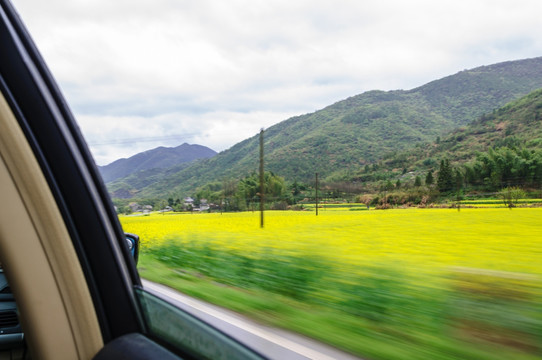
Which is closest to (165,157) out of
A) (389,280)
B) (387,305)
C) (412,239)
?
(387,305)

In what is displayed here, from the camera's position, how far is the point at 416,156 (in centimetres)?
646

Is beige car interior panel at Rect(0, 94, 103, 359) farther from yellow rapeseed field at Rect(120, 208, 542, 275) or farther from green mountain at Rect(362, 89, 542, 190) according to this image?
green mountain at Rect(362, 89, 542, 190)

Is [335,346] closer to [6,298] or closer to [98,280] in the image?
[98,280]

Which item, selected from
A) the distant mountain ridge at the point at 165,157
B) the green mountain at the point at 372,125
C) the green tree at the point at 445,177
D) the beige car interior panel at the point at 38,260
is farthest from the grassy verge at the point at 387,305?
the green tree at the point at 445,177

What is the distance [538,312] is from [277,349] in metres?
1.19

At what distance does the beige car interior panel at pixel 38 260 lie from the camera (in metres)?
0.91

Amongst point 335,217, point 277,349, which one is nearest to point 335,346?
point 277,349

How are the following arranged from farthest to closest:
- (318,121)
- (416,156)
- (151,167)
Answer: (318,121), (416,156), (151,167)

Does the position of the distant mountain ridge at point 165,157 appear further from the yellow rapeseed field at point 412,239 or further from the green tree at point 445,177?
the green tree at point 445,177

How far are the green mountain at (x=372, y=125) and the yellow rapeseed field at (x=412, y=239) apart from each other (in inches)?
39.1

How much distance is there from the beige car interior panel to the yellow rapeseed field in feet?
3.52

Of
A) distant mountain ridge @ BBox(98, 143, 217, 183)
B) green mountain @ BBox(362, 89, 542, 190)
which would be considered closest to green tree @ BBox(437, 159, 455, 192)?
green mountain @ BBox(362, 89, 542, 190)

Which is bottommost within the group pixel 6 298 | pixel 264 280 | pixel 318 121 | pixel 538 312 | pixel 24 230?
pixel 264 280

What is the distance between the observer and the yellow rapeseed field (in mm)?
3115
